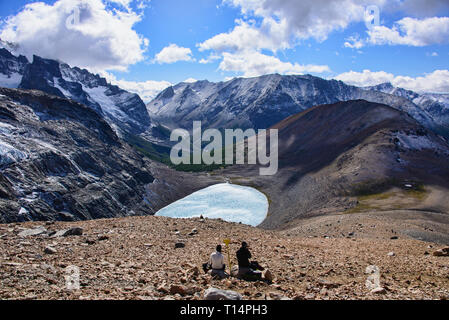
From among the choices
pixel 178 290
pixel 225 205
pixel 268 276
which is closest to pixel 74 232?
pixel 178 290

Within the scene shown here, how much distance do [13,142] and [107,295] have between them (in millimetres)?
99001

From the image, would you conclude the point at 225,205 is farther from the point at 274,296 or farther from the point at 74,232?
the point at 274,296

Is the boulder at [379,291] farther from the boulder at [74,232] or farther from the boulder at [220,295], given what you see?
the boulder at [74,232]

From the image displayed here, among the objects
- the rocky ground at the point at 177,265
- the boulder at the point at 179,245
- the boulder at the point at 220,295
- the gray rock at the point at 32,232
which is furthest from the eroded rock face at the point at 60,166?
the boulder at the point at 220,295

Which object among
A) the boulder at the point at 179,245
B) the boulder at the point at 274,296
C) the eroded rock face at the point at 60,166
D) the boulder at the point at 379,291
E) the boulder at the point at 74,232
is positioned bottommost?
the boulder at the point at 379,291

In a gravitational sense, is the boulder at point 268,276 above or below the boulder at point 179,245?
below

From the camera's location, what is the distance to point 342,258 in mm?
24594

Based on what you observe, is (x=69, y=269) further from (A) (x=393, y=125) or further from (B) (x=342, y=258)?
(A) (x=393, y=125)

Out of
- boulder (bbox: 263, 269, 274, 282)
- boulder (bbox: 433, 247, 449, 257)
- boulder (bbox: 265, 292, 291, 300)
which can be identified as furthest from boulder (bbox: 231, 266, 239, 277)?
boulder (bbox: 433, 247, 449, 257)

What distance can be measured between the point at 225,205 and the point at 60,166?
62169 mm

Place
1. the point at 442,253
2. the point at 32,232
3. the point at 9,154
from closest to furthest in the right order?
the point at 442,253
the point at 32,232
the point at 9,154

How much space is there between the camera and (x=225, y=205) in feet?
440

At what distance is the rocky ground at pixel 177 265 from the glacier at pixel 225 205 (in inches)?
3207

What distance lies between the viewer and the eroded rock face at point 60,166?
275 ft
